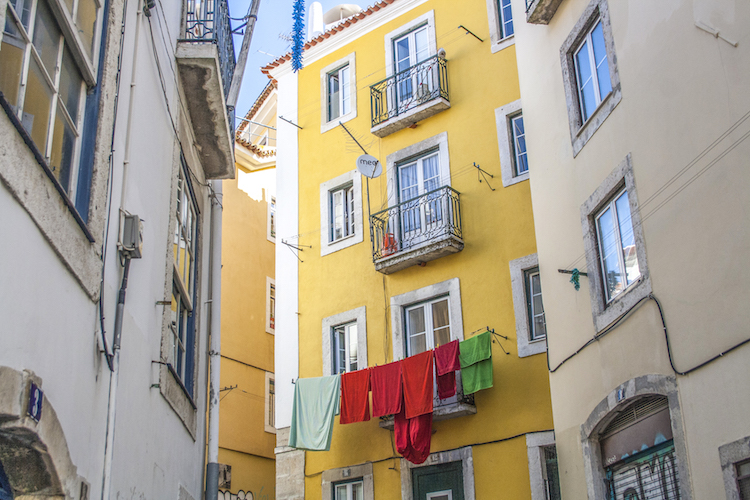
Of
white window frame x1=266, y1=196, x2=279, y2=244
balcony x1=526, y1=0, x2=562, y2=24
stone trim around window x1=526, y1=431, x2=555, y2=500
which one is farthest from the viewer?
white window frame x1=266, y1=196, x2=279, y2=244

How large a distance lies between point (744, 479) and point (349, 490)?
10105 mm

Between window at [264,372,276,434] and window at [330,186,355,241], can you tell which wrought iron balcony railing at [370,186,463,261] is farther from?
A: window at [264,372,276,434]

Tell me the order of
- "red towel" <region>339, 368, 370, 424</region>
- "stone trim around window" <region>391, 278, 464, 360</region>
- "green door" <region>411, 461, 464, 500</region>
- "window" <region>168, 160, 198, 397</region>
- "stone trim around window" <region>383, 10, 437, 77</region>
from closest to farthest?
"window" <region>168, 160, 198, 397</region> → "green door" <region>411, 461, 464, 500</region> → "red towel" <region>339, 368, 370, 424</region> → "stone trim around window" <region>391, 278, 464, 360</region> → "stone trim around window" <region>383, 10, 437, 77</region>

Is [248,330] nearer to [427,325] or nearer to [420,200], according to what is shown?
[427,325]

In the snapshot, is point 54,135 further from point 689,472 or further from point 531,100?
point 531,100

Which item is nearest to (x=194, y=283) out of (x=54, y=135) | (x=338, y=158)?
(x=54, y=135)

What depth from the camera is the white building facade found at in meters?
4.09

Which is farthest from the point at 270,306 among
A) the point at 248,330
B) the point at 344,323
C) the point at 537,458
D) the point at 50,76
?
the point at 50,76

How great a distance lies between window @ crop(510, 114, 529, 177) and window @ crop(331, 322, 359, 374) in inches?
192

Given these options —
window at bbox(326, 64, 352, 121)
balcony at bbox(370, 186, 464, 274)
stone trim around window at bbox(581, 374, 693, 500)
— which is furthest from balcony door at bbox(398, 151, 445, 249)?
stone trim around window at bbox(581, 374, 693, 500)

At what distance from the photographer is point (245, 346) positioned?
20.7 m

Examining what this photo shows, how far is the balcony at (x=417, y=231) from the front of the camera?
15422mm

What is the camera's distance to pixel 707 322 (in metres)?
7.36

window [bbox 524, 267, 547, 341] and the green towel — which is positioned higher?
window [bbox 524, 267, 547, 341]
